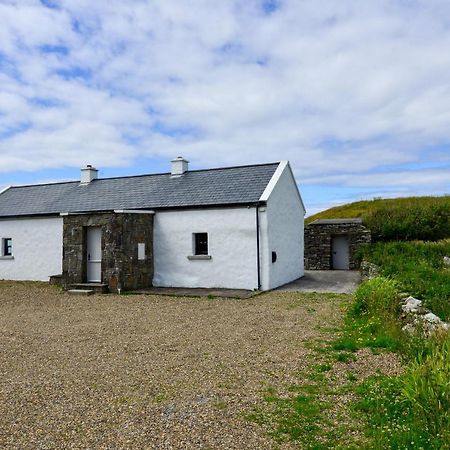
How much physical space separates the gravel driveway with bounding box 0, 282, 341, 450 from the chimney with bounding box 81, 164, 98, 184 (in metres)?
Answer: 11.3

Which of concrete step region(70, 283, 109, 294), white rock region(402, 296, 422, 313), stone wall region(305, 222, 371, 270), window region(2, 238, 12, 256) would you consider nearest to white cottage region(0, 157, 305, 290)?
concrete step region(70, 283, 109, 294)

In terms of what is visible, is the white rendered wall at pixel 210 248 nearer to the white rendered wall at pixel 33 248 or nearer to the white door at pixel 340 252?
the white rendered wall at pixel 33 248

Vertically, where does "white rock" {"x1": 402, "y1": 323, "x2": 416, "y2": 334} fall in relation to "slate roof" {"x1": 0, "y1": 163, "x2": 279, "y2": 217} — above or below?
below

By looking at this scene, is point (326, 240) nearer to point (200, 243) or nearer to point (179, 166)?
point (179, 166)

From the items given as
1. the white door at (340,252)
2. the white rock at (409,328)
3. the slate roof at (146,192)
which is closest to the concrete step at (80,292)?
the slate roof at (146,192)

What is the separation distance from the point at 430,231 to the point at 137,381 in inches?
901

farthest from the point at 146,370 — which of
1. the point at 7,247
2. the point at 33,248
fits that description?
the point at 7,247

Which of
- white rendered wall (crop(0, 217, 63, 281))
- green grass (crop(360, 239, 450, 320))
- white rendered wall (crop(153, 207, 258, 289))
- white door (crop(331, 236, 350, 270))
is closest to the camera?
green grass (crop(360, 239, 450, 320))

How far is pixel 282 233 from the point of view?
17891 mm

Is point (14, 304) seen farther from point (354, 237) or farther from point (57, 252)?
point (354, 237)

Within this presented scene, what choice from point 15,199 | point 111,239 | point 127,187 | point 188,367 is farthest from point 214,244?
point 15,199

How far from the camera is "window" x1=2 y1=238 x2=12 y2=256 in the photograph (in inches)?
856

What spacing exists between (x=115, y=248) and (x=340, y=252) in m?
14.5

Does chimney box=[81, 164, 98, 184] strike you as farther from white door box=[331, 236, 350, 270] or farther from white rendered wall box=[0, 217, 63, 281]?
white door box=[331, 236, 350, 270]
